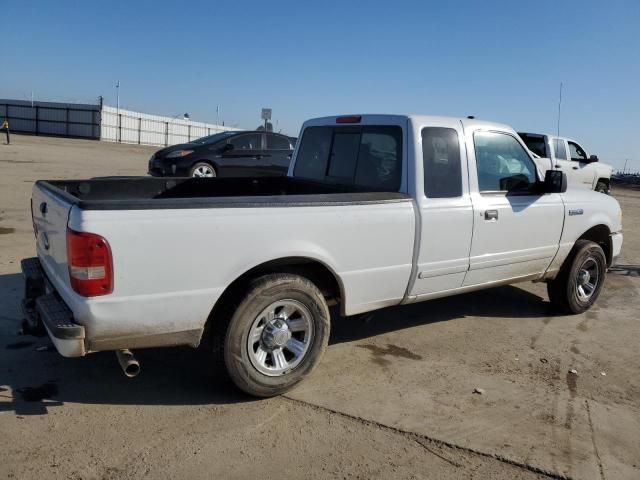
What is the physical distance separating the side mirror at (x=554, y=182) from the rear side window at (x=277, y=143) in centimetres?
931

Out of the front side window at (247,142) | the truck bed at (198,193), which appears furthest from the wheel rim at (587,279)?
the front side window at (247,142)

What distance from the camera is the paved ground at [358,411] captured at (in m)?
3.06

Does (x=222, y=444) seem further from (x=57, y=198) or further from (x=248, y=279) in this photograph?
(x=57, y=198)

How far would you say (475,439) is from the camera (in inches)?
134

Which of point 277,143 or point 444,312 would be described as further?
point 277,143

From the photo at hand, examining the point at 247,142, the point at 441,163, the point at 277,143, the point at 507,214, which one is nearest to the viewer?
the point at 441,163

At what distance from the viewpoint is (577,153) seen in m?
16.0

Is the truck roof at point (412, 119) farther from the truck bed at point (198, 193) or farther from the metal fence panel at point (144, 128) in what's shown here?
the metal fence panel at point (144, 128)

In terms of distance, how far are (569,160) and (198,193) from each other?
13.0m

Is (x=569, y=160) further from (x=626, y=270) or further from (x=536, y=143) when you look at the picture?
(x=626, y=270)

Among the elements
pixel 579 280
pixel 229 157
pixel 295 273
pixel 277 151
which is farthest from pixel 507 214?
pixel 229 157

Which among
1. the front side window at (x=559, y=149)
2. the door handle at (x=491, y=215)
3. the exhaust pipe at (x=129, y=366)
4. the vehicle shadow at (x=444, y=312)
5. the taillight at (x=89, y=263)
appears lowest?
the vehicle shadow at (x=444, y=312)

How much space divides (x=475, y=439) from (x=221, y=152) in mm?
10961

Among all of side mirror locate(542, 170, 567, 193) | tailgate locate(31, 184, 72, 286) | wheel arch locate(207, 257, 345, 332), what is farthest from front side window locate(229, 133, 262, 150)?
wheel arch locate(207, 257, 345, 332)
